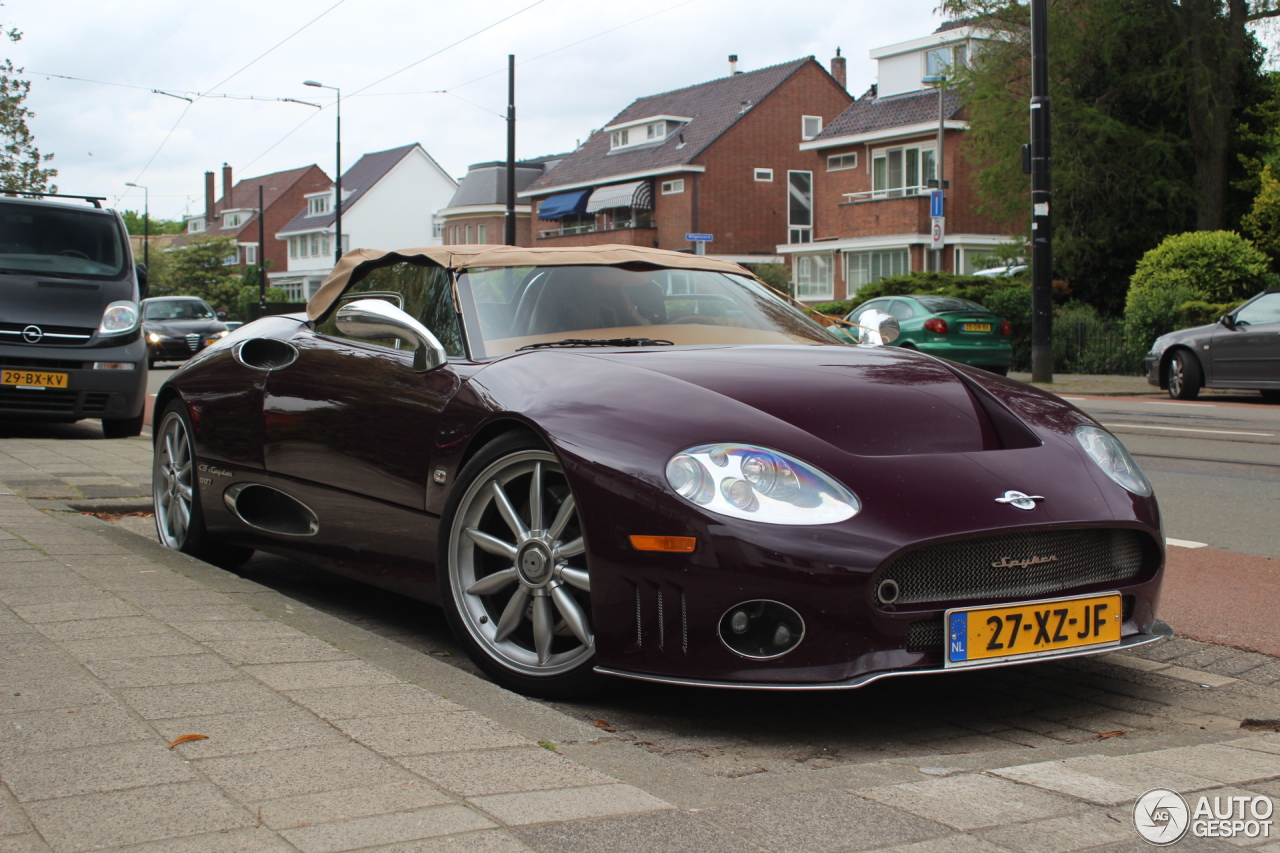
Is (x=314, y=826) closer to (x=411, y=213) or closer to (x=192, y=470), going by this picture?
(x=192, y=470)

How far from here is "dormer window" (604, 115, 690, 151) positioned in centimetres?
5606

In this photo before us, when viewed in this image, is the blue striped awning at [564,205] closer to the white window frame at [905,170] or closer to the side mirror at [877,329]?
the white window frame at [905,170]

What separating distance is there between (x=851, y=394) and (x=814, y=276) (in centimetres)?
4323

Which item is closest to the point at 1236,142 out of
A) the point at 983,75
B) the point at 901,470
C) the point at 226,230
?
the point at 983,75

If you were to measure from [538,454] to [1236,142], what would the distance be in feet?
88.9

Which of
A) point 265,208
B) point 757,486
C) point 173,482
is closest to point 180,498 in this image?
point 173,482

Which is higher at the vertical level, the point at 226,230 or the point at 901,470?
the point at 226,230

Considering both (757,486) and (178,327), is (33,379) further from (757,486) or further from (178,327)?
(178,327)

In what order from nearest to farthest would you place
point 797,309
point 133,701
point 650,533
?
point 133,701 → point 650,533 → point 797,309

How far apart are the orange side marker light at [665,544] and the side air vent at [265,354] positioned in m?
2.18

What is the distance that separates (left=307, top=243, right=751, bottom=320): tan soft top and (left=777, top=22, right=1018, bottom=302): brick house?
35746 millimetres

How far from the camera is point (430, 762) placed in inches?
104

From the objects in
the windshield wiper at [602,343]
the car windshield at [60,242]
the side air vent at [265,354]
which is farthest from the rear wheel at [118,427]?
the windshield wiper at [602,343]

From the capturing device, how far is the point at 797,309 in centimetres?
502
